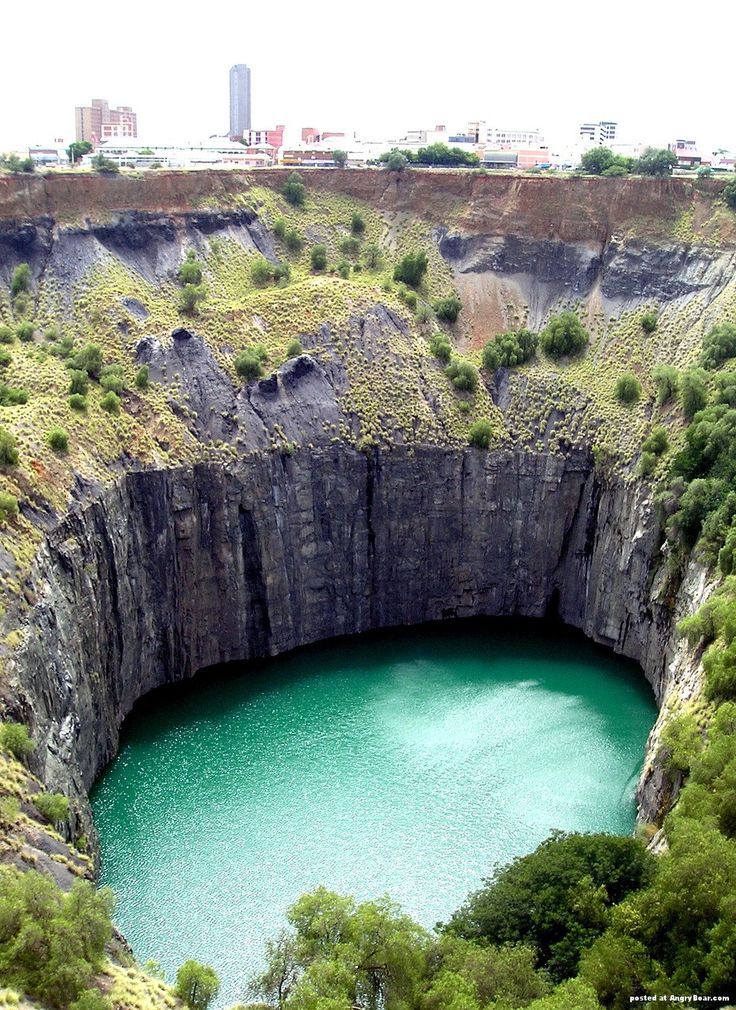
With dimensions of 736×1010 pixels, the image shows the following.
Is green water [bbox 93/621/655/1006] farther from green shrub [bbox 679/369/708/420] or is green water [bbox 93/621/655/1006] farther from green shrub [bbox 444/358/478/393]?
green shrub [bbox 444/358/478/393]

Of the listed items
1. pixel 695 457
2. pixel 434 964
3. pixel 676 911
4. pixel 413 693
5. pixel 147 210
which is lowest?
pixel 413 693

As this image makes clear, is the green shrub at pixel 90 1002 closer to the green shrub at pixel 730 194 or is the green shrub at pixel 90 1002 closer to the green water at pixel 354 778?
the green water at pixel 354 778

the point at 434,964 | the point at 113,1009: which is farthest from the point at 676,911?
the point at 113,1009

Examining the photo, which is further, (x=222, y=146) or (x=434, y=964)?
(x=222, y=146)

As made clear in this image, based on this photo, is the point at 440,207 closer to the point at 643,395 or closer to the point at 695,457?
the point at 643,395

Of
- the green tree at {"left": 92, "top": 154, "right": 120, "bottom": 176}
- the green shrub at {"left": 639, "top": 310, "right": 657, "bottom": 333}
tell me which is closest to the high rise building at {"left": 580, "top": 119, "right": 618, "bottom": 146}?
the green shrub at {"left": 639, "top": 310, "right": 657, "bottom": 333}

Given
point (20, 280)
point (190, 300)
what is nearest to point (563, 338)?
point (190, 300)

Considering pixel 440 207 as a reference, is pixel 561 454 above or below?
below
